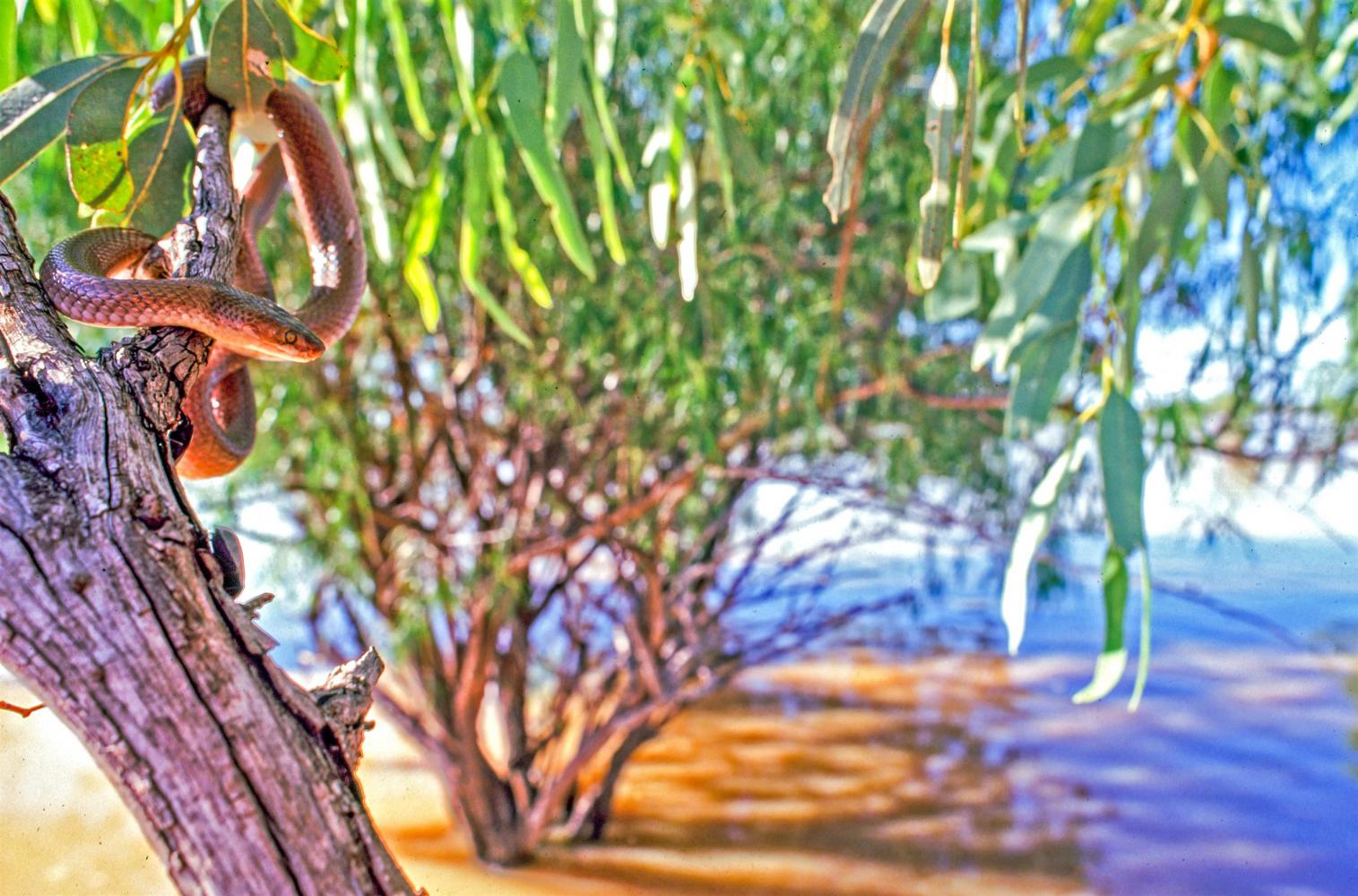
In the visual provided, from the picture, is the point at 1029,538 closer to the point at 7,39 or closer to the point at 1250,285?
the point at 1250,285

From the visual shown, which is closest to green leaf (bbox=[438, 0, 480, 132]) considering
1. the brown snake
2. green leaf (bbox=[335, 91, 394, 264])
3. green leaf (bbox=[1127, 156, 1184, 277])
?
green leaf (bbox=[335, 91, 394, 264])

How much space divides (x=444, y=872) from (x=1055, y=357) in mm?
1730

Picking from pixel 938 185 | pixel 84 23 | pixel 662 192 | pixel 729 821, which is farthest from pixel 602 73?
pixel 729 821

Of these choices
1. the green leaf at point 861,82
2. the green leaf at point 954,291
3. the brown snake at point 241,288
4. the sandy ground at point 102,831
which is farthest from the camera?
the sandy ground at point 102,831

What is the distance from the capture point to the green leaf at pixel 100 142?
47 centimetres

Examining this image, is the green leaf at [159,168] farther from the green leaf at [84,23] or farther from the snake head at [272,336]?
the green leaf at [84,23]

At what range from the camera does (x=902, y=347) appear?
73.9 inches

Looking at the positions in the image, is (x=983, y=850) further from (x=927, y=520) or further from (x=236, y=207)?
(x=236, y=207)

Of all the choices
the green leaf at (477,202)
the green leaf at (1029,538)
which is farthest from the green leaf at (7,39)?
the green leaf at (1029,538)

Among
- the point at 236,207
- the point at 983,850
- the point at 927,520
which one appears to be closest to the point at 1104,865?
the point at 983,850

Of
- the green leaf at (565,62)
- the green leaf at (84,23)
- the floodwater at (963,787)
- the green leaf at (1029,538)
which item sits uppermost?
the green leaf at (84,23)

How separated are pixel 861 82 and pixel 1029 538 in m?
0.45

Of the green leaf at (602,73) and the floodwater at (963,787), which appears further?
the floodwater at (963,787)

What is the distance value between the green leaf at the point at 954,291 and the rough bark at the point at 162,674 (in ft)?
2.94
